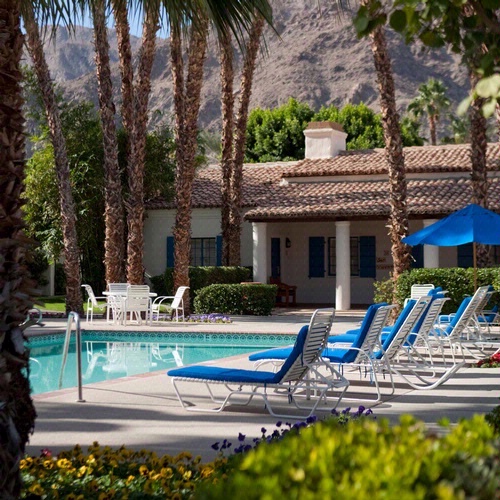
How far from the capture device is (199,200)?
30.3 metres

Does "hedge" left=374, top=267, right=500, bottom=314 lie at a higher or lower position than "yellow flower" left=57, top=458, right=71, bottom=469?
higher

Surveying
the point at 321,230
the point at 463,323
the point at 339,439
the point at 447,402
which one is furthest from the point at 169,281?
the point at 339,439

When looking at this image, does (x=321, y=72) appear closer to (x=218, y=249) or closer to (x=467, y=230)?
(x=218, y=249)

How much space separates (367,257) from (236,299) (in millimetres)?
6111

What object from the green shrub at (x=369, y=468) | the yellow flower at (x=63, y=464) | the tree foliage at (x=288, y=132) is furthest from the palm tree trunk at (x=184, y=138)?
the tree foliage at (x=288, y=132)

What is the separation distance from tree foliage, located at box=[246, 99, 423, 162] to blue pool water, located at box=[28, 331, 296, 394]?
2683cm

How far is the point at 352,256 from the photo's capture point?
29.0 m

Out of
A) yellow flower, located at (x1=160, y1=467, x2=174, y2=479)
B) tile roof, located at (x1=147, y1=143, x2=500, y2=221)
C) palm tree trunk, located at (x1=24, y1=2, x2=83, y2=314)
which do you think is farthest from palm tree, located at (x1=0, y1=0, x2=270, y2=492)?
tile roof, located at (x1=147, y1=143, x2=500, y2=221)

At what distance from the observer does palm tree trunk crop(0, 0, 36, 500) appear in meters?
4.86

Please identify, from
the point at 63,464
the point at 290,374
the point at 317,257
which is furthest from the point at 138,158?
the point at 63,464

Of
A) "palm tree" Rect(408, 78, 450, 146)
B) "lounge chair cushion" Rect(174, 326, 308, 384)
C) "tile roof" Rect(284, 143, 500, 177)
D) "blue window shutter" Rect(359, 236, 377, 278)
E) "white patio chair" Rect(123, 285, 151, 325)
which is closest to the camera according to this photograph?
"lounge chair cushion" Rect(174, 326, 308, 384)

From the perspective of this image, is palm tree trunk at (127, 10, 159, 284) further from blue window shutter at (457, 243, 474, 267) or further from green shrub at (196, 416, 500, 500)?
green shrub at (196, 416, 500, 500)

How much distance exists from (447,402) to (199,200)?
70.9ft

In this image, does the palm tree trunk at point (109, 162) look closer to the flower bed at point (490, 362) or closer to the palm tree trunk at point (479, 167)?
the palm tree trunk at point (479, 167)
